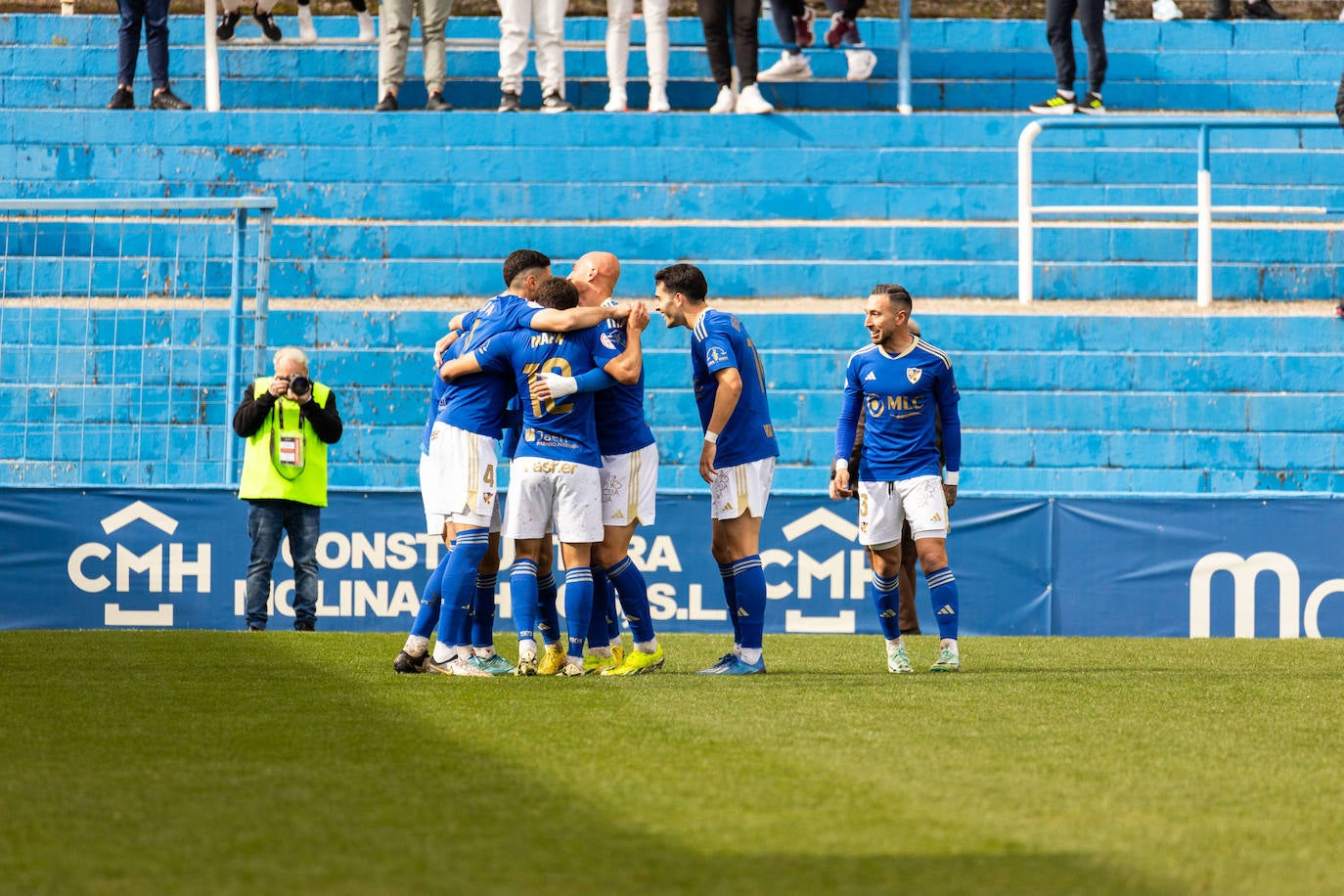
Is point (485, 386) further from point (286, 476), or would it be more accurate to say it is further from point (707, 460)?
point (286, 476)

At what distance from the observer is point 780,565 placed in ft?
39.8

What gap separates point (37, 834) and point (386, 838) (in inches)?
34.7

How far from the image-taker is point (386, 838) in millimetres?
4434

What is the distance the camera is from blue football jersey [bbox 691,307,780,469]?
8.41 metres

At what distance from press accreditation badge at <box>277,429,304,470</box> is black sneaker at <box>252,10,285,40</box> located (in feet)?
25.1

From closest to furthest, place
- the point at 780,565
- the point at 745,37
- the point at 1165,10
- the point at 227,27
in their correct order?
the point at 780,565 < the point at 745,37 < the point at 227,27 < the point at 1165,10

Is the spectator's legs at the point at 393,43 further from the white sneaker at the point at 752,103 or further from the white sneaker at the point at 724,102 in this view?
the white sneaker at the point at 752,103

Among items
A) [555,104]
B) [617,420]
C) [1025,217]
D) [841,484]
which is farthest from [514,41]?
[617,420]

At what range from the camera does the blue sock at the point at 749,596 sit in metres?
8.49

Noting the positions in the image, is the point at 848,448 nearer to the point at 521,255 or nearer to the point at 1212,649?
the point at 521,255

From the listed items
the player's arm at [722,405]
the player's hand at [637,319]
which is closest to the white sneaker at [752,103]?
the player's arm at [722,405]

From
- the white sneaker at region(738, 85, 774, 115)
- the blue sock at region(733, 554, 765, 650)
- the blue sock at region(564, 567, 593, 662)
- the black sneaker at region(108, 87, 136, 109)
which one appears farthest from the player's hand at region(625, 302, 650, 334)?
the black sneaker at region(108, 87, 136, 109)

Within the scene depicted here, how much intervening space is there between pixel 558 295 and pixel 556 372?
0.36 m

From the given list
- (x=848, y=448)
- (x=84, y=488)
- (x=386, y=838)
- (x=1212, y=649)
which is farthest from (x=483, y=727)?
(x=84, y=488)
